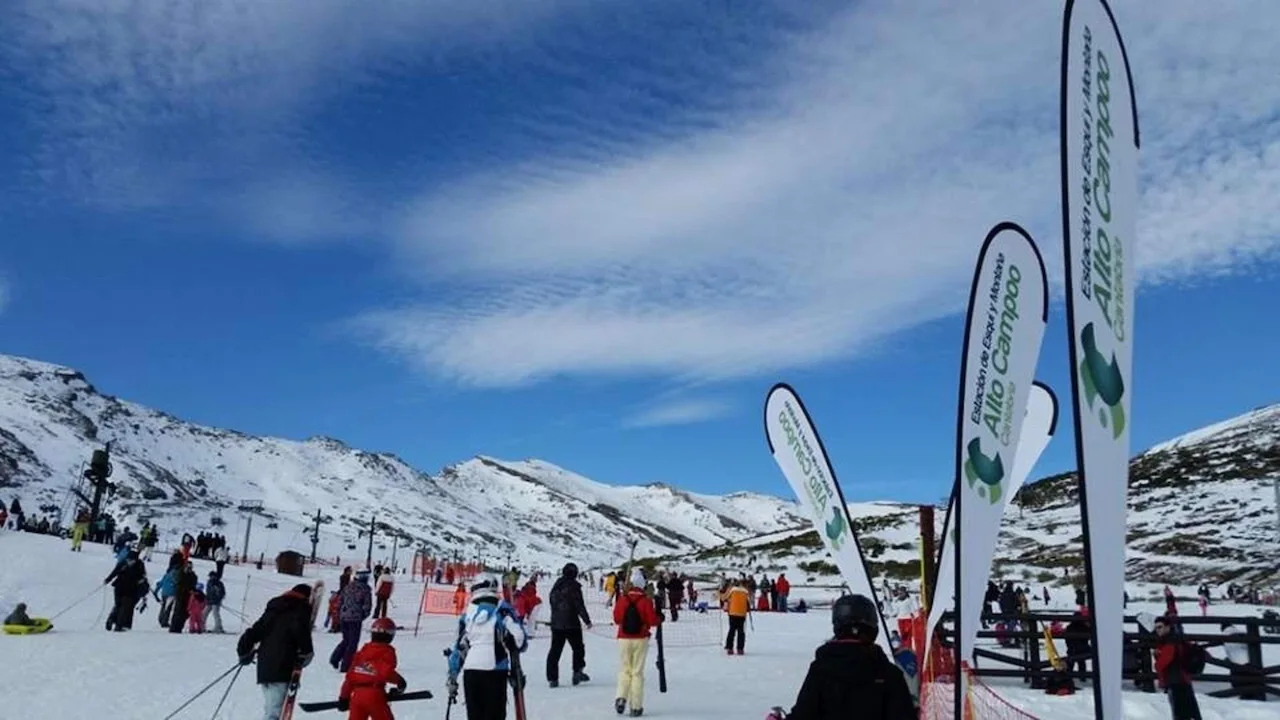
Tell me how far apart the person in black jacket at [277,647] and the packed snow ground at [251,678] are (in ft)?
8.48

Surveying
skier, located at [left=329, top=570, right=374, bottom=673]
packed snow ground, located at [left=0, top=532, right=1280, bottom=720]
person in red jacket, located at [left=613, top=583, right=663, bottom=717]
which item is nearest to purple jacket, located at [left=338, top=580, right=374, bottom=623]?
skier, located at [left=329, top=570, right=374, bottom=673]

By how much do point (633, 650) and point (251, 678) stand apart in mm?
5594

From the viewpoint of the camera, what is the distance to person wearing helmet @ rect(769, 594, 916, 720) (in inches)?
158

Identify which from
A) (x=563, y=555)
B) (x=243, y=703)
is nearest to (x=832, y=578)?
(x=243, y=703)

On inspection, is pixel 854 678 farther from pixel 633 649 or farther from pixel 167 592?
pixel 167 592

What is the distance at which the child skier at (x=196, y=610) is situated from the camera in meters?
19.0

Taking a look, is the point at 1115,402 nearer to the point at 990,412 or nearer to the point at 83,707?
the point at 990,412

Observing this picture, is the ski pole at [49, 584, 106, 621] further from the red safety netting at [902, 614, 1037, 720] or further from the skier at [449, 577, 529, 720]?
the red safety netting at [902, 614, 1037, 720]

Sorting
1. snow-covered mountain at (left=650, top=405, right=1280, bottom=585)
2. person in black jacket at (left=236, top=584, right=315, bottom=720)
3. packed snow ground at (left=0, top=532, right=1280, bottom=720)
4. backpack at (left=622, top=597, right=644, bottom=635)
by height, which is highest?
snow-covered mountain at (left=650, top=405, right=1280, bottom=585)

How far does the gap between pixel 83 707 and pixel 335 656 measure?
4212 mm

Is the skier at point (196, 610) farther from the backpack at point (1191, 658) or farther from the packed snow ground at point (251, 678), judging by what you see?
the backpack at point (1191, 658)

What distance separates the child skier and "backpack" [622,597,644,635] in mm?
11696

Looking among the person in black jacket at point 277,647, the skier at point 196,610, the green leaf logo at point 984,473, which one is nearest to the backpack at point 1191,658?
the green leaf logo at point 984,473

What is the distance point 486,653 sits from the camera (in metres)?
8.11
